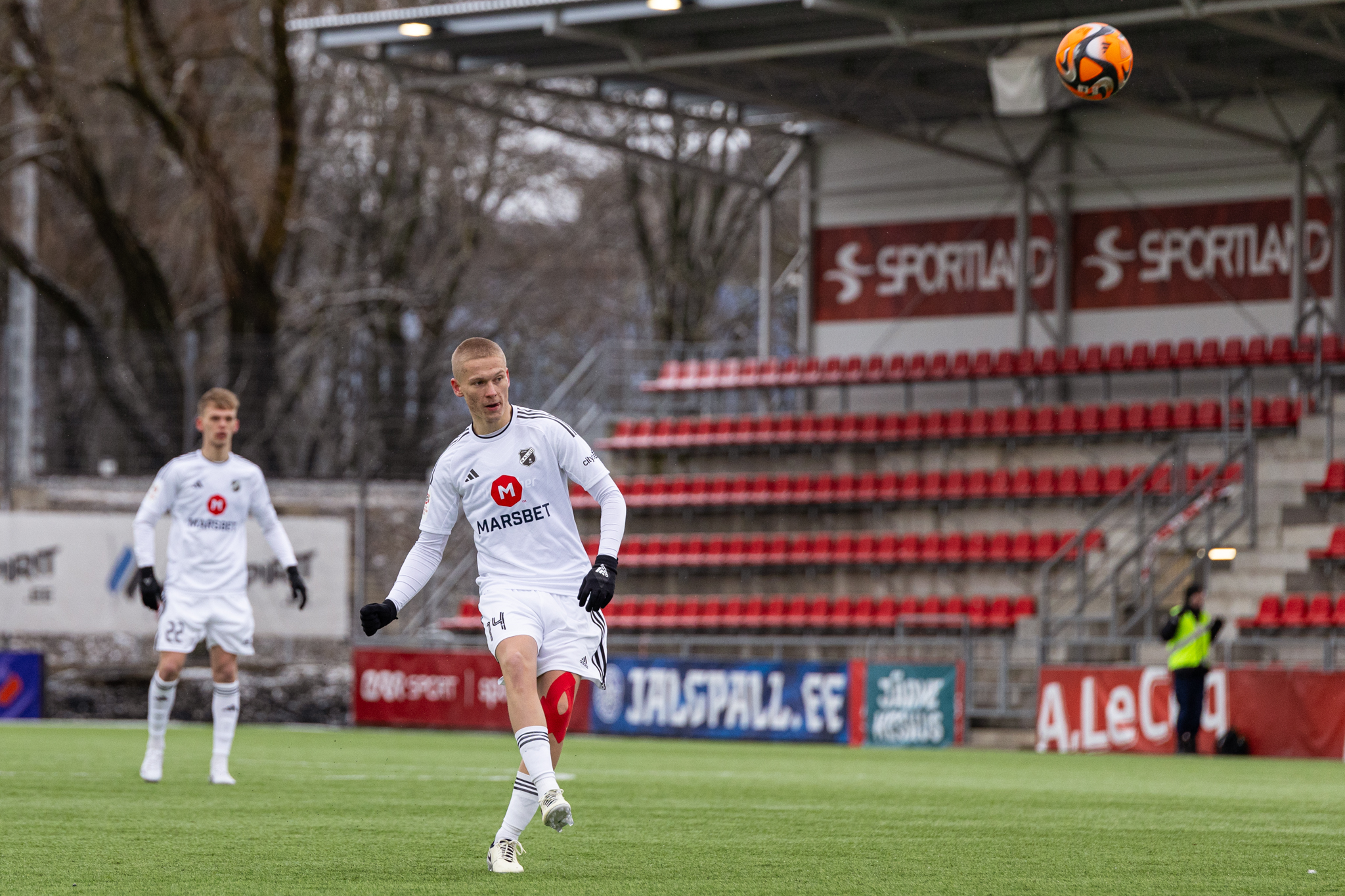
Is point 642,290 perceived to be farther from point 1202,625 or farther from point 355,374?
point 1202,625

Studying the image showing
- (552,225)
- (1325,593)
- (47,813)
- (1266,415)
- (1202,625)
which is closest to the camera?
(47,813)

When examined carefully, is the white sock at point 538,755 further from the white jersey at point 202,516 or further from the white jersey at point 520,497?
the white jersey at point 202,516

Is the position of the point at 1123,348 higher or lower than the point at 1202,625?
Result: higher

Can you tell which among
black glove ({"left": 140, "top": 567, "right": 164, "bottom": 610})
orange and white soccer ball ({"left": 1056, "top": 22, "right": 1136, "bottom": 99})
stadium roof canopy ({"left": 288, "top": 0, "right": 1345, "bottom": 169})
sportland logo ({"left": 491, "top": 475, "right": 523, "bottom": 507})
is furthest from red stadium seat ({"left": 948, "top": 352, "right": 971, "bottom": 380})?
sportland logo ({"left": 491, "top": 475, "right": 523, "bottom": 507})

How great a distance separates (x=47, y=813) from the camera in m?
9.69

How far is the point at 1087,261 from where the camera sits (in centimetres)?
2839

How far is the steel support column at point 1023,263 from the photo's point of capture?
93.2 ft

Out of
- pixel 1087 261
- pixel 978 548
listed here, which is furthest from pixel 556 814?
pixel 1087 261

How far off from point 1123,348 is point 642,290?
1969cm

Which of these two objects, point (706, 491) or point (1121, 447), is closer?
point (1121, 447)

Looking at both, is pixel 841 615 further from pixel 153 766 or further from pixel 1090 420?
pixel 153 766

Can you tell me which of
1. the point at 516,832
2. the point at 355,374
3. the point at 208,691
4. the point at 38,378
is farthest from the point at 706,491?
the point at 516,832

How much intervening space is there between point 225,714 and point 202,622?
0.60 m

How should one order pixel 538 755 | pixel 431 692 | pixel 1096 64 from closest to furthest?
pixel 538 755 → pixel 1096 64 → pixel 431 692
